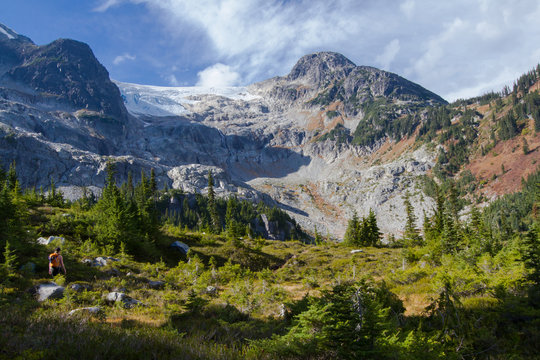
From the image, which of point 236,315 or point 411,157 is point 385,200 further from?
point 236,315

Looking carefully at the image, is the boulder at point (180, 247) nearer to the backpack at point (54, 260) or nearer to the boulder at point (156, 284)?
the boulder at point (156, 284)

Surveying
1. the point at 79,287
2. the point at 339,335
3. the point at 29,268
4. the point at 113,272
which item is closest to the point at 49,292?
the point at 79,287

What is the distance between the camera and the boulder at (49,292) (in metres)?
10.8

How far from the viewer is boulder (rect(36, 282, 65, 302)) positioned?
10.8 metres

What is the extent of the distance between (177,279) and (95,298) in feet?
26.9

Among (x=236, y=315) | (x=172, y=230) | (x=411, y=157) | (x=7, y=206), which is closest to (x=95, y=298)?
(x=236, y=315)

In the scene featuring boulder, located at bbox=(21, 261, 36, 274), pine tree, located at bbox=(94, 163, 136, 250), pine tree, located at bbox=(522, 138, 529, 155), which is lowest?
boulder, located at bbox=(21, 261, 36, 274)

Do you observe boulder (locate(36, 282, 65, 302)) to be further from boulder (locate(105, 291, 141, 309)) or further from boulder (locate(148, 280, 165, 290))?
Answer: boulder (locate(148, 280, 165, 290))

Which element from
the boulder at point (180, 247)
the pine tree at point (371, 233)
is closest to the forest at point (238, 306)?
the boulder at point (180, 247)

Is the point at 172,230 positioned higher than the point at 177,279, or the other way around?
the point at 172,230

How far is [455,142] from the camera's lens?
187875mm

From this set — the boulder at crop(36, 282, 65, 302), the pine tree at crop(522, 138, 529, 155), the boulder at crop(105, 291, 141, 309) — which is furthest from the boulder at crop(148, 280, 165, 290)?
the pine tree at crop(522, 138, 529, 155)

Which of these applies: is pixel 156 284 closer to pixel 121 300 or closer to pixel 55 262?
pixel 121 300

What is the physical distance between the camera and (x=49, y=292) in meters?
11.0
